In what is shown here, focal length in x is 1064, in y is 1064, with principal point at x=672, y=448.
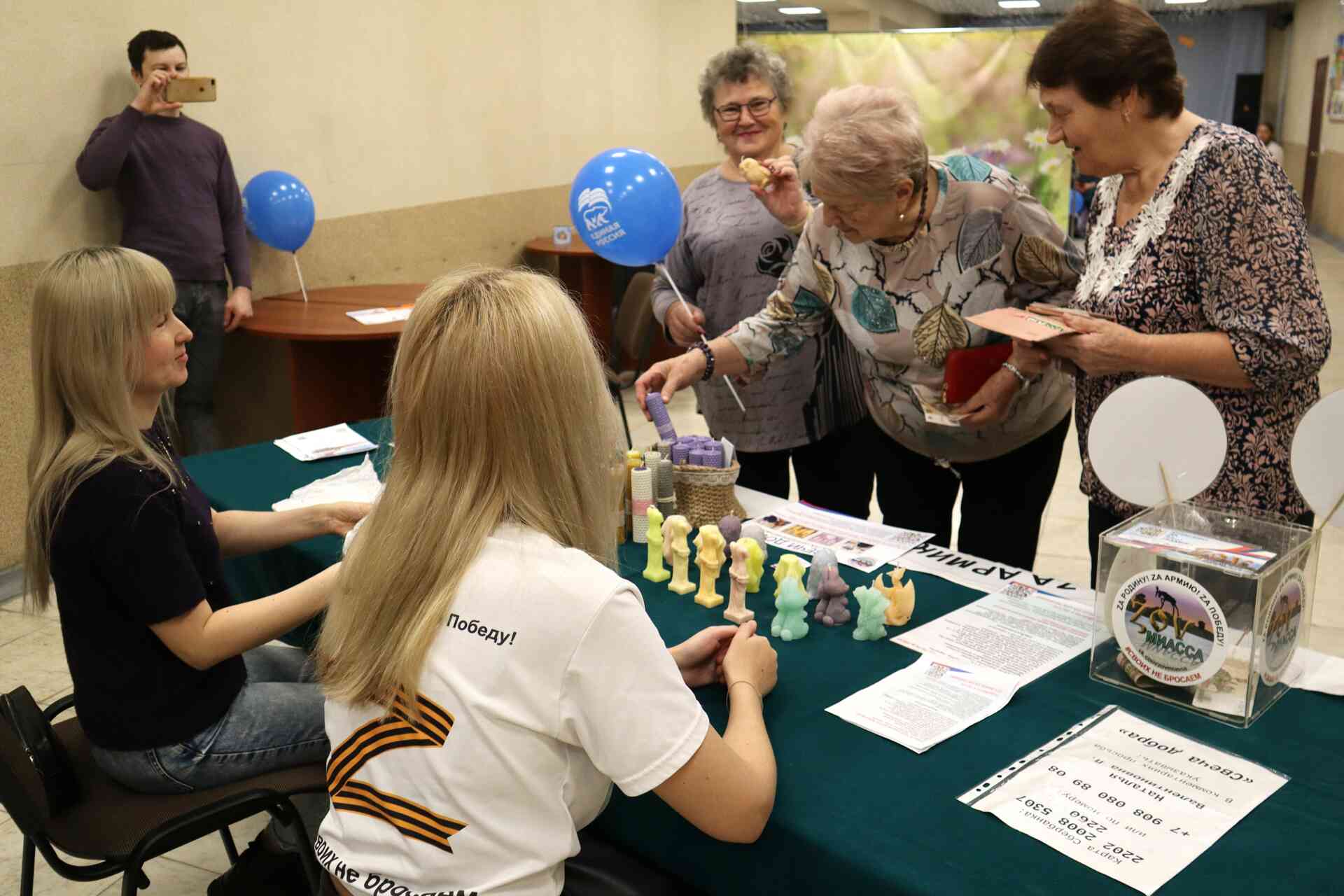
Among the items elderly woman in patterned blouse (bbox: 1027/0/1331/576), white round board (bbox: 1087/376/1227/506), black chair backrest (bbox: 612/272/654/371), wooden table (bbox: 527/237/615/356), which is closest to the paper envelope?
elderly woman in patterned blouse (bbox: 1027/0/1331/576)

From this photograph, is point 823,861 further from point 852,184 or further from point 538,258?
point 538,258

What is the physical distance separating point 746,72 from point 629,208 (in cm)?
47

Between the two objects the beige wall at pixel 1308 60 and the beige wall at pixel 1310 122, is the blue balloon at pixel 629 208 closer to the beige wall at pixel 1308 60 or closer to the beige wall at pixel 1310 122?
the beige wall at pixel 1308 60

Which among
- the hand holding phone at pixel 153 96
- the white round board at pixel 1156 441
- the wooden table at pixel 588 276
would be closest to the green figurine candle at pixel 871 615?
the white round board at pixel 1156 441

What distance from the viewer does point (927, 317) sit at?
222 cm

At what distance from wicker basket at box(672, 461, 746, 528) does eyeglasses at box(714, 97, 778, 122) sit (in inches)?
47.9

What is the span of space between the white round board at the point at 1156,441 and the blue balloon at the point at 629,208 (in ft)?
5.14

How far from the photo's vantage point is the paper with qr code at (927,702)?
4.48 feet

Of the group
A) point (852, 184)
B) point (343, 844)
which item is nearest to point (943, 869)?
point (343, 844)

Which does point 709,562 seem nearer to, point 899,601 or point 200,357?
point 899,601

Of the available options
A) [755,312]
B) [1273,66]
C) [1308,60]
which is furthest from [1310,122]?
[755,312]

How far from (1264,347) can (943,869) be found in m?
1.12

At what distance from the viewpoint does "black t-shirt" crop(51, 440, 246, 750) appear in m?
1.53

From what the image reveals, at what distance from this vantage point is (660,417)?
2080 mm
